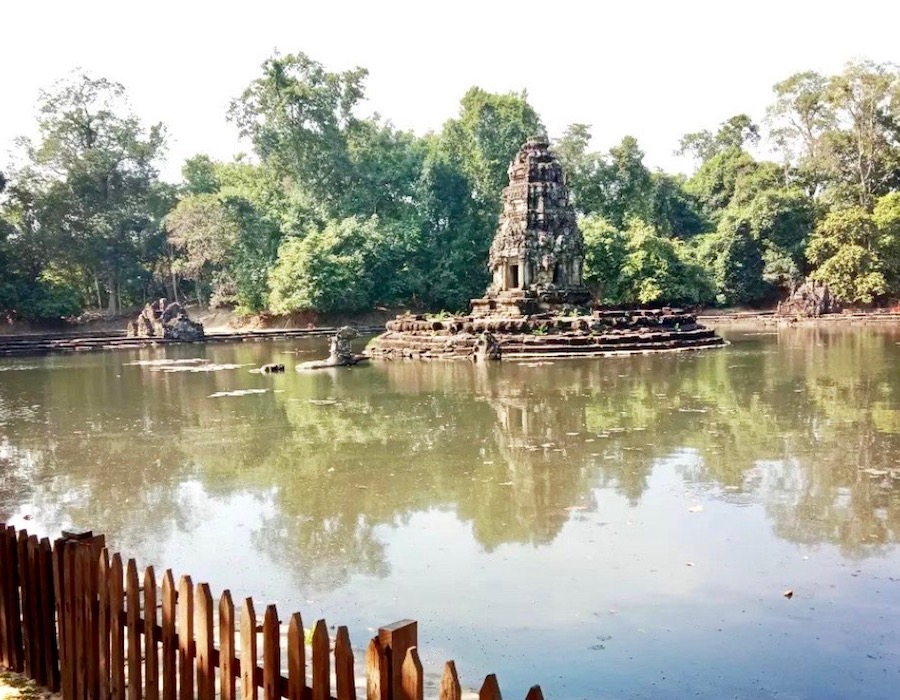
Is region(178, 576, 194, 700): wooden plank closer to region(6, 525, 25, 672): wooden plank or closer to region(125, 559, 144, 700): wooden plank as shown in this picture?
region(125, 559, 144, 700): wooden plank

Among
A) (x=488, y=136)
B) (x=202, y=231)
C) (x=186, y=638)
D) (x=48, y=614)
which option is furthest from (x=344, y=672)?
(x=488, y=136)

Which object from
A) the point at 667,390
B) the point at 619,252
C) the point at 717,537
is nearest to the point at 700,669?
the point at 717,537

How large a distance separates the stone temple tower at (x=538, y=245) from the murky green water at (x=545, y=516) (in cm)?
1424

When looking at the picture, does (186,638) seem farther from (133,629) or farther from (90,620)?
(90,620)

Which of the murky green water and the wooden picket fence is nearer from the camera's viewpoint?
the wooden picket fence

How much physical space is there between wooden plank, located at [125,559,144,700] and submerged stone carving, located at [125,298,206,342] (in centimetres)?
3415

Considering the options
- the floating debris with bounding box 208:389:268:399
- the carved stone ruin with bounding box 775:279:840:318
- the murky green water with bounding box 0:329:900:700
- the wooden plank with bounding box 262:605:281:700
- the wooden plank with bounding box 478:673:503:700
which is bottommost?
the murky green water with bounding box 0:329:900:700

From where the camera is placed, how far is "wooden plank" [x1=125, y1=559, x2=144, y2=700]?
299 centimetres

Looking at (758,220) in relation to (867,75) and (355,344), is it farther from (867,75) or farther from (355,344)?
(355,344)

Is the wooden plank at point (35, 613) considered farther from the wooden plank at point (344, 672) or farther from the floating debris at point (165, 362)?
the floating debris at point (165, 362)

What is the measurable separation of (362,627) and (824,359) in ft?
60.6

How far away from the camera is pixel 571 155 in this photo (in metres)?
52.2

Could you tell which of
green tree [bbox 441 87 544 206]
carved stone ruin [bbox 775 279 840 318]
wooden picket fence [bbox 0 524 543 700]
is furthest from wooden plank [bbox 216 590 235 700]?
green tree [bbox 441 87 544 206]

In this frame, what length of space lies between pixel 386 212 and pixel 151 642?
45.9 m
